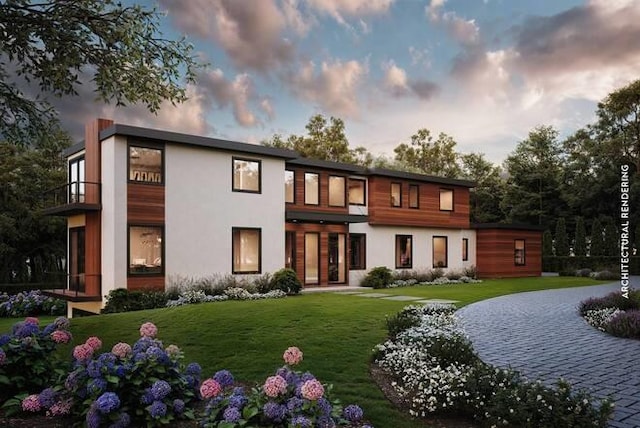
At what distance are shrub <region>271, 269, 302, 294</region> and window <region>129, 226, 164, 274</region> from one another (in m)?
3.98

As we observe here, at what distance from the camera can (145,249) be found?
16609 millimetres

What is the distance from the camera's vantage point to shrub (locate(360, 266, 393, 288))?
22234mm

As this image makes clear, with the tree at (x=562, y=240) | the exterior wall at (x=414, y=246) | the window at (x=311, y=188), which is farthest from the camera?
the tree at (x=562, y=240)

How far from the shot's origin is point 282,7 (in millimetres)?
14430

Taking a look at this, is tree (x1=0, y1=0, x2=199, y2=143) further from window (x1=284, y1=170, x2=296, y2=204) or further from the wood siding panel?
the wood siding panel

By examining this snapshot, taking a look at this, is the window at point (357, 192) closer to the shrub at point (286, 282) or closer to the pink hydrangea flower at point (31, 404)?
the shrub at point (286, 282)

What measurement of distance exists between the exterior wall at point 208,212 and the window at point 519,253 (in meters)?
16.1

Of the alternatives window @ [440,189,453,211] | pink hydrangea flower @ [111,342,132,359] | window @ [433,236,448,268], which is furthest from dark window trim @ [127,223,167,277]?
window @ [440,189,453,211]

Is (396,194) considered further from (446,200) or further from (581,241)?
(581,241)

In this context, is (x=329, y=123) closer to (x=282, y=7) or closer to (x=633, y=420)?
(x=282, y=7)

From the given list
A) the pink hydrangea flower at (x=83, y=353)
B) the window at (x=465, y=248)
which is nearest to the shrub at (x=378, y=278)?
the window at (x=465, y=248)

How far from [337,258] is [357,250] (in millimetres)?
1389

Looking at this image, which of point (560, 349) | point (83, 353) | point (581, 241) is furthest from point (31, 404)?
point (581, 241)

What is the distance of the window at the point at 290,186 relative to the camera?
69.7 feet
